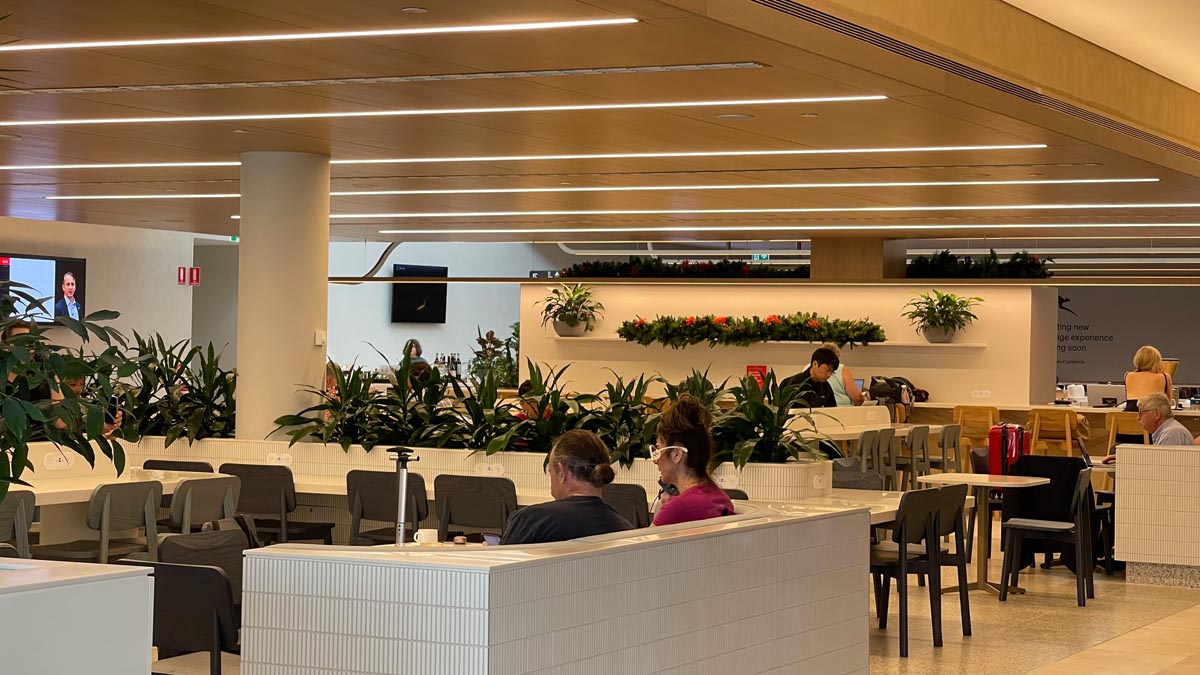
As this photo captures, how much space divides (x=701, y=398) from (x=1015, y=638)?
6.62 ft

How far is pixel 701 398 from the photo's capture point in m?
7.73

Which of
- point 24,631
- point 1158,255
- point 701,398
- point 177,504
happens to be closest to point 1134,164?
point 701,398

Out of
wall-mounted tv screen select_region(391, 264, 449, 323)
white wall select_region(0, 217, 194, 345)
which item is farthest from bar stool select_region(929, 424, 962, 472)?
wall-mounted tv screen select_region(391, 264, 449, 323)

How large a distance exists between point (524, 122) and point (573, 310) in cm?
829

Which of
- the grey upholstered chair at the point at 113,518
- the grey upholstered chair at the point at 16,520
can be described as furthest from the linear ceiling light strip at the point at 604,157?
the grey upholstered chair at the point at 16,520

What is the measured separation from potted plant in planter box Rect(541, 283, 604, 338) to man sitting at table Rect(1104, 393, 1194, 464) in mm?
7584

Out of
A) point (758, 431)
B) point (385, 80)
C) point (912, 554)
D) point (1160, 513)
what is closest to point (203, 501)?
point (385, 80)

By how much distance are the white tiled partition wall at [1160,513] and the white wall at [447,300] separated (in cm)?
1362

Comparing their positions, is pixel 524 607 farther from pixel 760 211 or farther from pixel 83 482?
pixel 760 211

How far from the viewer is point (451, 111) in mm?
7121

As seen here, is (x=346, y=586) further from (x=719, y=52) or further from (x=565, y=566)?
(x=719, y=52)

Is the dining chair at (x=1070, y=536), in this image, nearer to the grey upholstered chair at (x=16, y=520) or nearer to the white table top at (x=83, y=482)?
the white table top at (x=83, y=482)

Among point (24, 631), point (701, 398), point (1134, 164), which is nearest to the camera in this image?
point (24, 631)

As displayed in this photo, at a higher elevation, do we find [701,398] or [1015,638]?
[701,398]
